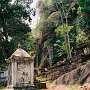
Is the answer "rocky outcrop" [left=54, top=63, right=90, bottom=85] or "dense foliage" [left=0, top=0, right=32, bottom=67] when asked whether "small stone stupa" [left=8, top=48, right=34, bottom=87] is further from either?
"dense foliage" [left=0, top=0, right=32, bottom=67]

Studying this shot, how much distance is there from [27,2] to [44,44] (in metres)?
6.51

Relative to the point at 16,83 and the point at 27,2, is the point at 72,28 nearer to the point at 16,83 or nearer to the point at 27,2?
the point at 27,2

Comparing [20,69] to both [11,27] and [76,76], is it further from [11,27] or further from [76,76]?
[11,27]

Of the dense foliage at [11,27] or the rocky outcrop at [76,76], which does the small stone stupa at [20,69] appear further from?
the dense foliage at [11,27]

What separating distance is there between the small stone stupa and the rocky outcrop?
→ 5357mm

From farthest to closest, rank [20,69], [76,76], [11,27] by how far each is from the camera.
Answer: [11,27] → [76,76] → [20,69]

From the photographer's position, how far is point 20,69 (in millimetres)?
22781

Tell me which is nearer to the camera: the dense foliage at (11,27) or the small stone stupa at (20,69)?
the small stone stupa at (20,69)

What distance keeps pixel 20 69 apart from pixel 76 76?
673 centimetres

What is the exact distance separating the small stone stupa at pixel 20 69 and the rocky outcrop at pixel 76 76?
5357 millimetres

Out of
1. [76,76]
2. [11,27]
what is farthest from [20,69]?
[11,27]

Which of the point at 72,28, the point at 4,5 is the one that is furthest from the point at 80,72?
the point at 4,5

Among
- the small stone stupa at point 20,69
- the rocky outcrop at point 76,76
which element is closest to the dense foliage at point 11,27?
the rocky outcrop at point 76,76

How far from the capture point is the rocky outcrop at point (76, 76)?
2683cm
